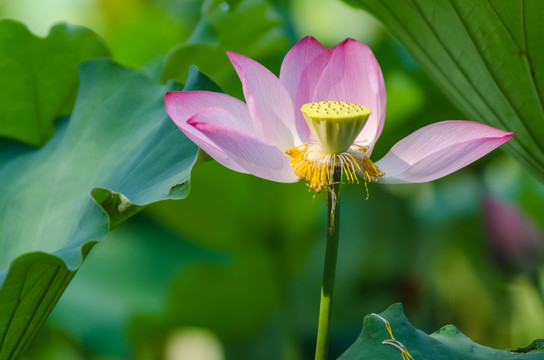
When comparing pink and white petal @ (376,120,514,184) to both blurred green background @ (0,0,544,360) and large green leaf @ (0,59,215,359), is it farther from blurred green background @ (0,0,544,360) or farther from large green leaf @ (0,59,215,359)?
blurred green background @ (0,0,544,360)

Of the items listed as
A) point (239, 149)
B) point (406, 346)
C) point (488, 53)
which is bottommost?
point (406, 346)

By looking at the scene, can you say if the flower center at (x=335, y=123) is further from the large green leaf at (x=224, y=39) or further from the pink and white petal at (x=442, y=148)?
the large green leaf at (x=224, y=39)

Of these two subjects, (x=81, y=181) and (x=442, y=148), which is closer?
(x=442, y=148)

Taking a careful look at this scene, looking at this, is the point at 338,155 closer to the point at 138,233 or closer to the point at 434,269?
the point at 434,269

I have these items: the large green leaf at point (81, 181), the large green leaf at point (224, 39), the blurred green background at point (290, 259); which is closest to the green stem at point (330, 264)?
the large green leaf at point (81, 181)

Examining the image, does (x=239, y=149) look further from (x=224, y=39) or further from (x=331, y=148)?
(x=224, y=39)

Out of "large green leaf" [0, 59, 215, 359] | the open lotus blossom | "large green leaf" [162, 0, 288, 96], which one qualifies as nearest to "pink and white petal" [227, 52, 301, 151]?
the open lotus blossom

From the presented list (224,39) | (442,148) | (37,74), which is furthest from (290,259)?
(442,148)
